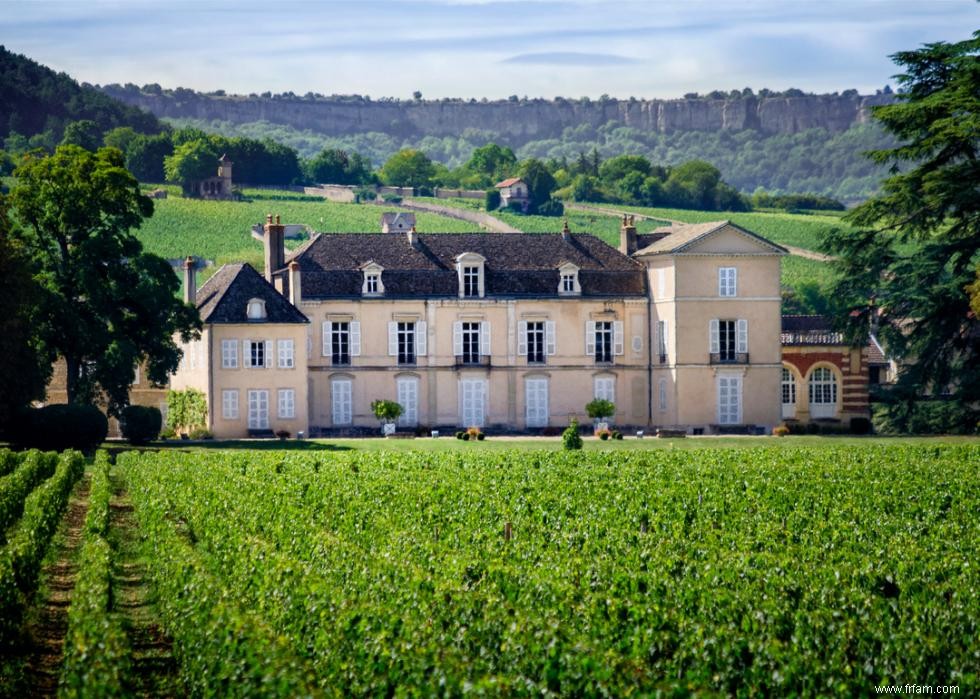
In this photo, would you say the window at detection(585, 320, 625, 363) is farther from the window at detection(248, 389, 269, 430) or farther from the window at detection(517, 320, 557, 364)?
the window at detection(248, 389, 269, 430)

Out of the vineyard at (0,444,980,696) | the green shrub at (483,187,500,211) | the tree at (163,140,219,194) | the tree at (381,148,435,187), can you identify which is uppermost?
the tree at (381,148,435,187)

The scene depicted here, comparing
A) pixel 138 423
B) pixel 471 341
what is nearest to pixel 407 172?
pixel 471 341

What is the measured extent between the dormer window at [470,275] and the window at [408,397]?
3435 mm

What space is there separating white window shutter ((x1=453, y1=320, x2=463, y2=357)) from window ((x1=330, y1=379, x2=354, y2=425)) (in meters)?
3.79

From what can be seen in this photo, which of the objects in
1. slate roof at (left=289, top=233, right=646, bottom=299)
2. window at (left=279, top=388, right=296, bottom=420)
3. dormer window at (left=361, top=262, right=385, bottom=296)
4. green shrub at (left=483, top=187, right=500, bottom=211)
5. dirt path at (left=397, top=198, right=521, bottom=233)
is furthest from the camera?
green shrub at (left=483, top=187, right=500, bottom=211)

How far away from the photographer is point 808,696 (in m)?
15.9

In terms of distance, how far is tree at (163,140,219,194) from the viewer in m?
127

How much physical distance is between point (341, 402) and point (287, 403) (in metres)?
2.30

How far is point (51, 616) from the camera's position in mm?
22969

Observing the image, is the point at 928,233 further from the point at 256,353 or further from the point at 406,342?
the point at 256,353

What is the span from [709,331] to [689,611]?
39.6 meters

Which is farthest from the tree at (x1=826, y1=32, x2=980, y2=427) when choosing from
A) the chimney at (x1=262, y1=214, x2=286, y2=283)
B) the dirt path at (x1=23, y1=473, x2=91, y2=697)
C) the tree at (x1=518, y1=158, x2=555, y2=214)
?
the tree at (x1=518, y1=158, x2=555, y2=214)

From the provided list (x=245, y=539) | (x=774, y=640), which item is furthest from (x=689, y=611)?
(x=245, y=539)

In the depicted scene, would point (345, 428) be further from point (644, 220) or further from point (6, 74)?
point (6, 74)
